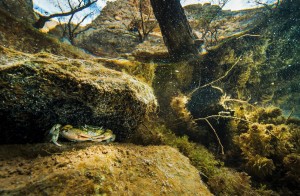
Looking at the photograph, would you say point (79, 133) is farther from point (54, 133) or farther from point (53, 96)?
point (53, 96)

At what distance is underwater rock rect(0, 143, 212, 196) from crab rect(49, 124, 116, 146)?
115 millimetres

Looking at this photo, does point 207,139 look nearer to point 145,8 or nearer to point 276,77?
point 145,8

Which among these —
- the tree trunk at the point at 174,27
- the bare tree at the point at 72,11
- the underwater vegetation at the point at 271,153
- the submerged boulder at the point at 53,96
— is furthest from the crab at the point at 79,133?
the bare tree at the point at 72,11

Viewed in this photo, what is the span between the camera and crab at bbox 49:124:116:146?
2.48m

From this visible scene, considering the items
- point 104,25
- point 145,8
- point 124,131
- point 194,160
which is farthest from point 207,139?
point 104,25

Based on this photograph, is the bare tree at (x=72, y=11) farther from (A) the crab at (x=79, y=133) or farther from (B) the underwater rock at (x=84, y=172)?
(B) the underwater rock at (x=84, y=172)

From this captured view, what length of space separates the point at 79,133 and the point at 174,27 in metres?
5.07

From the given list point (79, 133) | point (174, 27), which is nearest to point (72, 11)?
point (174, 27)

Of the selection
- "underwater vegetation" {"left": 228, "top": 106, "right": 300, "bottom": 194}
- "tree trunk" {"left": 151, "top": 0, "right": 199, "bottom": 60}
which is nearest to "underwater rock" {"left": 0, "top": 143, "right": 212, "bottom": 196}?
"underwater vegetation" {"left": 228, "top": 106, "right": 300, "bottom": 194}

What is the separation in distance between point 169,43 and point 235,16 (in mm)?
6411

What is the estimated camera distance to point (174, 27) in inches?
247

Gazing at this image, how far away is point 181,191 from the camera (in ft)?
9.51

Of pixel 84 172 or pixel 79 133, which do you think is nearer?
pixel 84 172

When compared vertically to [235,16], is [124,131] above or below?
below
